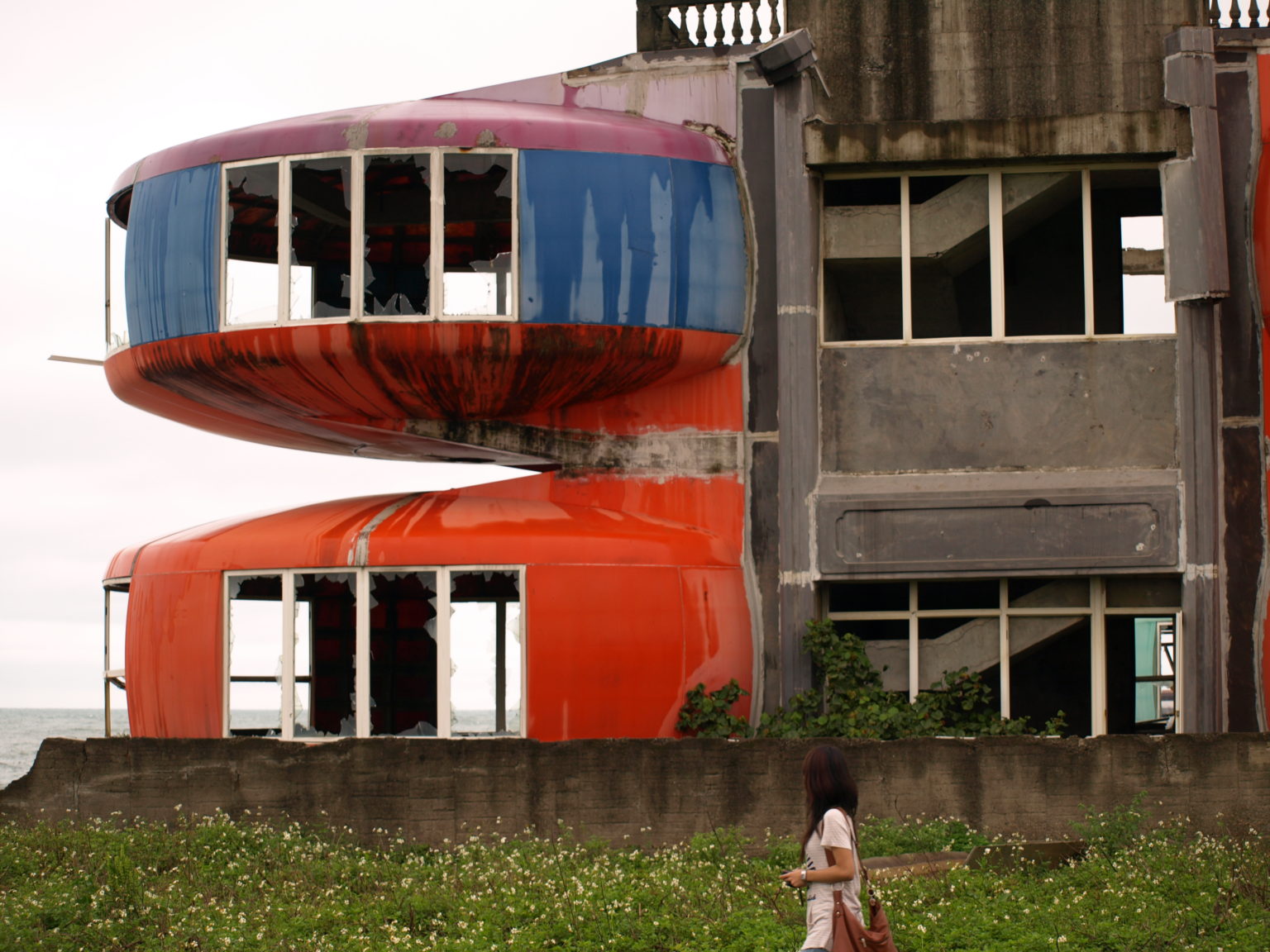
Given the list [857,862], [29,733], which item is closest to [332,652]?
[857,862]

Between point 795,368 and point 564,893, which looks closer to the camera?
point 564,893

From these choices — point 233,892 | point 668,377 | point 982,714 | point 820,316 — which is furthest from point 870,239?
point 233,892

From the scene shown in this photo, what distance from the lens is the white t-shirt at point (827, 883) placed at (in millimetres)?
8539

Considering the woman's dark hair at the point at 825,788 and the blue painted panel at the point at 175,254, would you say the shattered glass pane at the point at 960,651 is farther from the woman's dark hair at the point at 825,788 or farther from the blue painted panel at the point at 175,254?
the woman's dark hair at the point at 825,788

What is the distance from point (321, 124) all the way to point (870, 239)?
6.20m

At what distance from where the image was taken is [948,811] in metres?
14.8

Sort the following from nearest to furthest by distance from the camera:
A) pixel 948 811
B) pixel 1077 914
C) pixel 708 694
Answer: pixel 1077 914 → pixel 948 811 → pixel 708 694

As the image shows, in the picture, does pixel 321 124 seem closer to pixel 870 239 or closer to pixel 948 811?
pixel 870 239

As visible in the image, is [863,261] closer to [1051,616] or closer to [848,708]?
[1051,616]

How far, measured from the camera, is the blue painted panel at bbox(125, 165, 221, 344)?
18062 mm

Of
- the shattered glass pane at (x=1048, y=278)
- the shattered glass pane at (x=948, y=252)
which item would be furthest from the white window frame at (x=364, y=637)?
the shattered glass pane at (x=1048, y=278)

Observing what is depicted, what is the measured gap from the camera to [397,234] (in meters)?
19.8

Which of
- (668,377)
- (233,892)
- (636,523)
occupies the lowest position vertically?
(233,892)

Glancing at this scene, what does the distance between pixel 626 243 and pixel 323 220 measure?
3.36 meters
